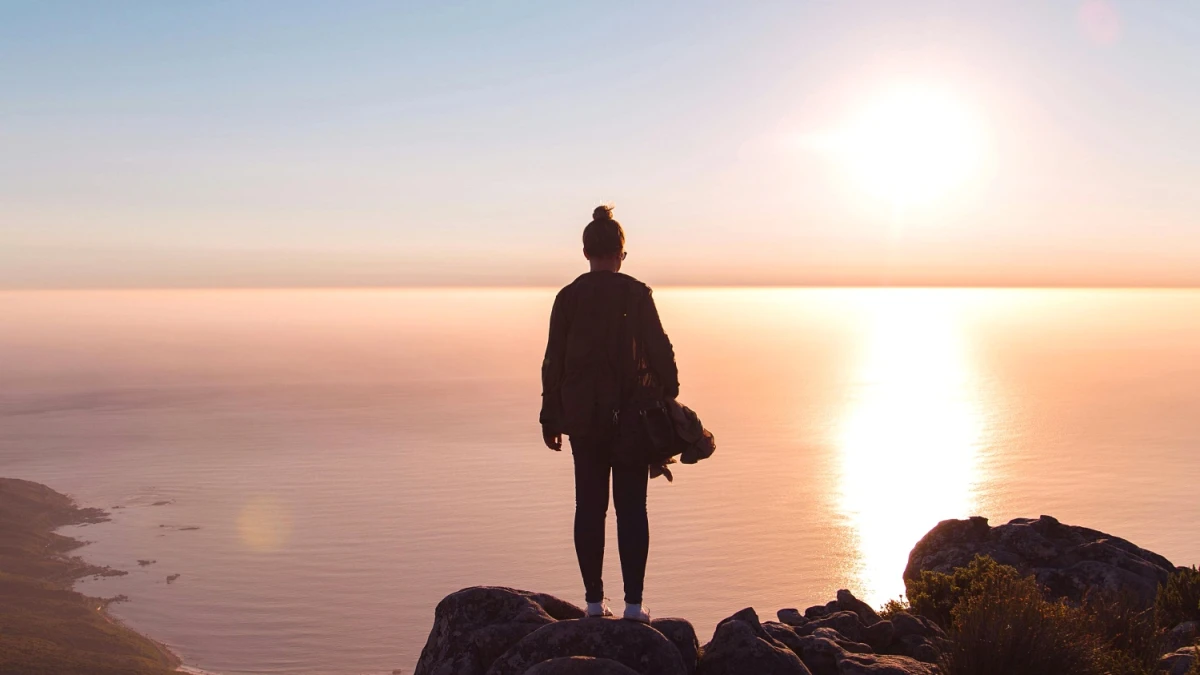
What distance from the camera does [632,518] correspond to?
24.3 feet

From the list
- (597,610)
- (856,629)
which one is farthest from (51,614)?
(597,610)

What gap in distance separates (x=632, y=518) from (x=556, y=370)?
56.7 inches

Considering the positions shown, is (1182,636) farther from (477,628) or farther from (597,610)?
(477,628)

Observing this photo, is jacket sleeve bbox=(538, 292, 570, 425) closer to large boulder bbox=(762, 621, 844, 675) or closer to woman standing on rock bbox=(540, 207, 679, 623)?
woman standing on rock bbox=(540, 207, 679, 623)

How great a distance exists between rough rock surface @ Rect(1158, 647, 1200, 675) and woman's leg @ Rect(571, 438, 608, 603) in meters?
5.56

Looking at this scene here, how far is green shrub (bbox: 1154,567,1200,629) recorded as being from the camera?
11163mm

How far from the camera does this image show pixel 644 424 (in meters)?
7.16

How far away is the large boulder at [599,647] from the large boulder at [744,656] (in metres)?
0.48

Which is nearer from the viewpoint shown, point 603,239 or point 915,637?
point 603,239

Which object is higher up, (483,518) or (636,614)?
(636,614)

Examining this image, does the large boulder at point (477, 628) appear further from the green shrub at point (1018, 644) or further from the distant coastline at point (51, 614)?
the distant coastline at point (51, 614)

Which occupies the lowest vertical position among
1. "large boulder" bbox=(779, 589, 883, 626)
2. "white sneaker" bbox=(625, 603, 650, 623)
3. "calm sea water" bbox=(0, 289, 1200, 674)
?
"calm sea water" bbox=(0, 289, 1200, 674)

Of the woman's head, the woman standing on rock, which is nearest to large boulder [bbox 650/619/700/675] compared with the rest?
the woman standing on rock

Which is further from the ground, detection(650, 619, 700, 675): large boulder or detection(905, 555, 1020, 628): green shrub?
detection(650, 619, 700, 675): large boulder
